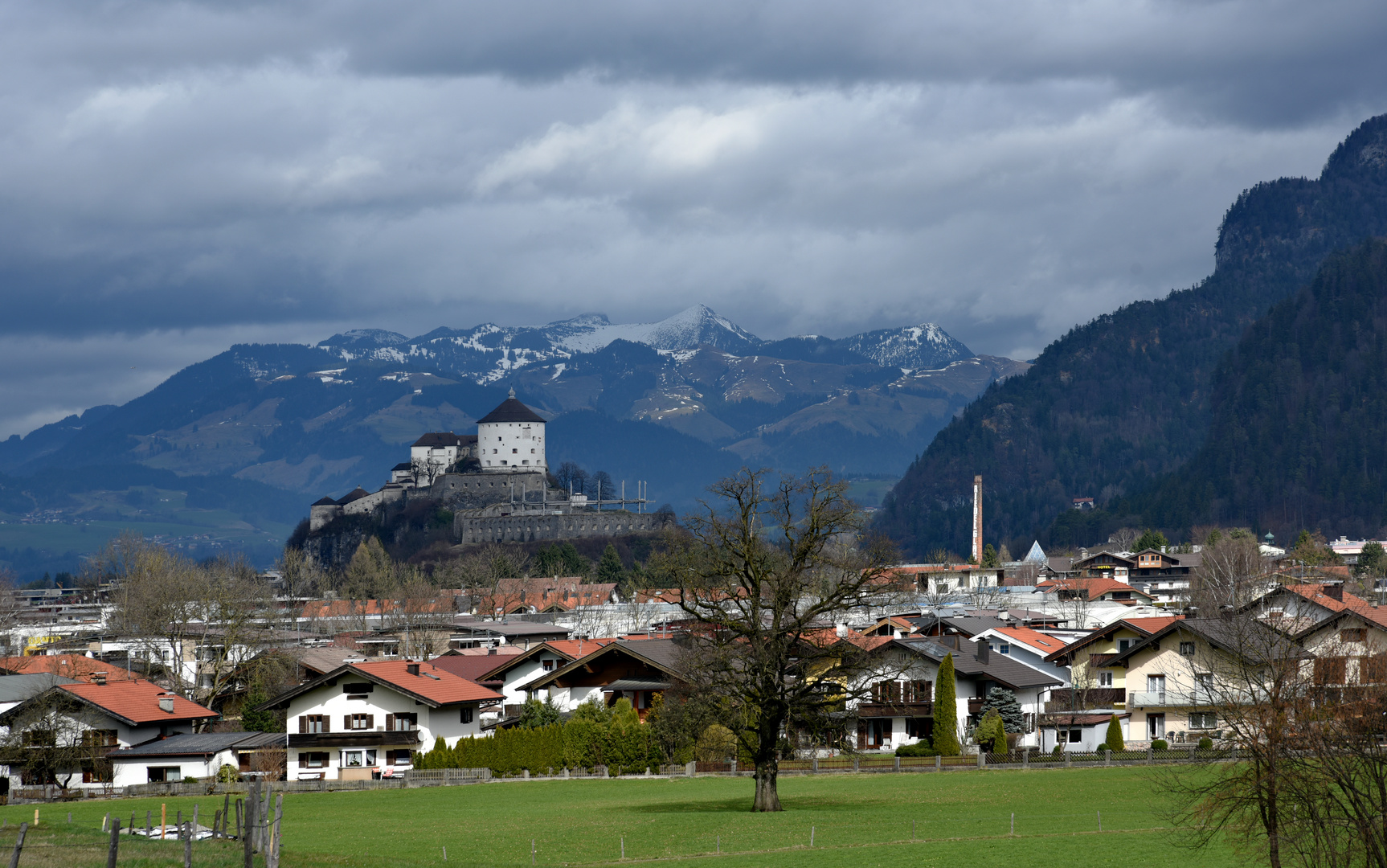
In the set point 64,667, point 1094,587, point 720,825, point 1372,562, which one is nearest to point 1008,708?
point 720,825

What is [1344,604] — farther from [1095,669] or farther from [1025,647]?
[1025,647]

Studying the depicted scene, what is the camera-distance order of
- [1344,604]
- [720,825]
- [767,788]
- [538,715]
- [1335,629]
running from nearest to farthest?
[720,825] → [767,788] → [1335,629] → [538,715] → [1344,604]

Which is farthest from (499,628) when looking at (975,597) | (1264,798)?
(1264,798)

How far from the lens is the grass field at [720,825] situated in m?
33.7

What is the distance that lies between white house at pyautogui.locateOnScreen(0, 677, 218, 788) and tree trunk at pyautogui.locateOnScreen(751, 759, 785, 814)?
112ft

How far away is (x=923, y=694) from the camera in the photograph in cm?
7138

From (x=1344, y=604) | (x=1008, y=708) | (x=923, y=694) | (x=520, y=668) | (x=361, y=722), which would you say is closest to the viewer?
(x=361, y=722)

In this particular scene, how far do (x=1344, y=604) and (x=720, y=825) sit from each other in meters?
47.8

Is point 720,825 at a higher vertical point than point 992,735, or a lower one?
lower

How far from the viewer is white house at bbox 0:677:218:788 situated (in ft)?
215

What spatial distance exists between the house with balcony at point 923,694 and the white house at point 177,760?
28.2 m

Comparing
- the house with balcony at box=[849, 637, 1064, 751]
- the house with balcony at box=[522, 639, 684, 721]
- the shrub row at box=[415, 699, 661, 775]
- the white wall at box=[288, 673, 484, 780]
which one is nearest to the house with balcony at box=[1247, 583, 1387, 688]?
the house with balcony at box=[849, 637, 1064, 751]

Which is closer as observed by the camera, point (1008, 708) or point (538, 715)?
point (1008, 708)

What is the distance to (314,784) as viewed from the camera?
6359 centimetres
